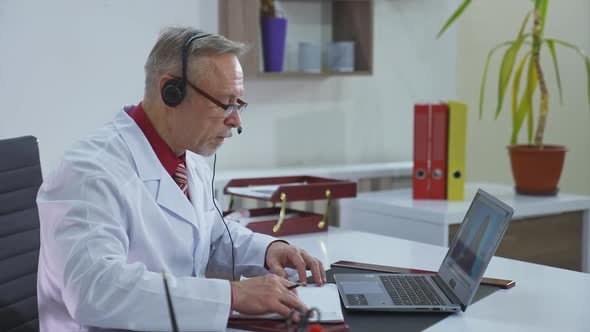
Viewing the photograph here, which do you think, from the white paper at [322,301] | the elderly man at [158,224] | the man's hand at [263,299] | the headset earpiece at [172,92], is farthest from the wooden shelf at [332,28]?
the man's hand at [263,299]

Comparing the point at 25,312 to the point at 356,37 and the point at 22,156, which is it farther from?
the point at 356,37

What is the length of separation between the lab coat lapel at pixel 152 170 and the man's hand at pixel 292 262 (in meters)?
0.23

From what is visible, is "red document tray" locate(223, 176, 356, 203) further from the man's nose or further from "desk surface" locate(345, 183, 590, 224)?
the man's nose

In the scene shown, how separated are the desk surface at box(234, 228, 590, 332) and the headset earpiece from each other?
23.2 inches

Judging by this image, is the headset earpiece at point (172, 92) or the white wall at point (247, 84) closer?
the headset earpiece at point (172, 92)

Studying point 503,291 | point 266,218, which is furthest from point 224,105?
point 266,218

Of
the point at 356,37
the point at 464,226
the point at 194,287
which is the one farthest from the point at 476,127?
the point at 194,287

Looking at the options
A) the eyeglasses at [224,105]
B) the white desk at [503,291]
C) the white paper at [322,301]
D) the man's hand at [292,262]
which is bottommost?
the white desk at [503,291]

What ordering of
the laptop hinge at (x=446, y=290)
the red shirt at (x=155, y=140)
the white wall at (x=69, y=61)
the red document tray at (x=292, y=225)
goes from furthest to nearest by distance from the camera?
the white wall at (x=69, y=61), the red document tray at (x=292, y=225), the red shirt at (x=155, y=140), the laptop hinge at (x=446, y=290)

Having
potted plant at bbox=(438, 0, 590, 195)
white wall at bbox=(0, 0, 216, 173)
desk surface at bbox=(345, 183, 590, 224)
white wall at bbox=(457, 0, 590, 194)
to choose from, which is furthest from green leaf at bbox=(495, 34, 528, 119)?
white wall at bbox=(0, 0, 216, 173)

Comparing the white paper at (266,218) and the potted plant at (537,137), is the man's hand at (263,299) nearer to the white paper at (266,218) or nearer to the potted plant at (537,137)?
the white paper at (266,218)

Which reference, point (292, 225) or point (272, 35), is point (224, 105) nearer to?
point (292, 225)

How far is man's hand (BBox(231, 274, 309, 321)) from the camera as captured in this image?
1262 mm

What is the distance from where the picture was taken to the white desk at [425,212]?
2484 mm
